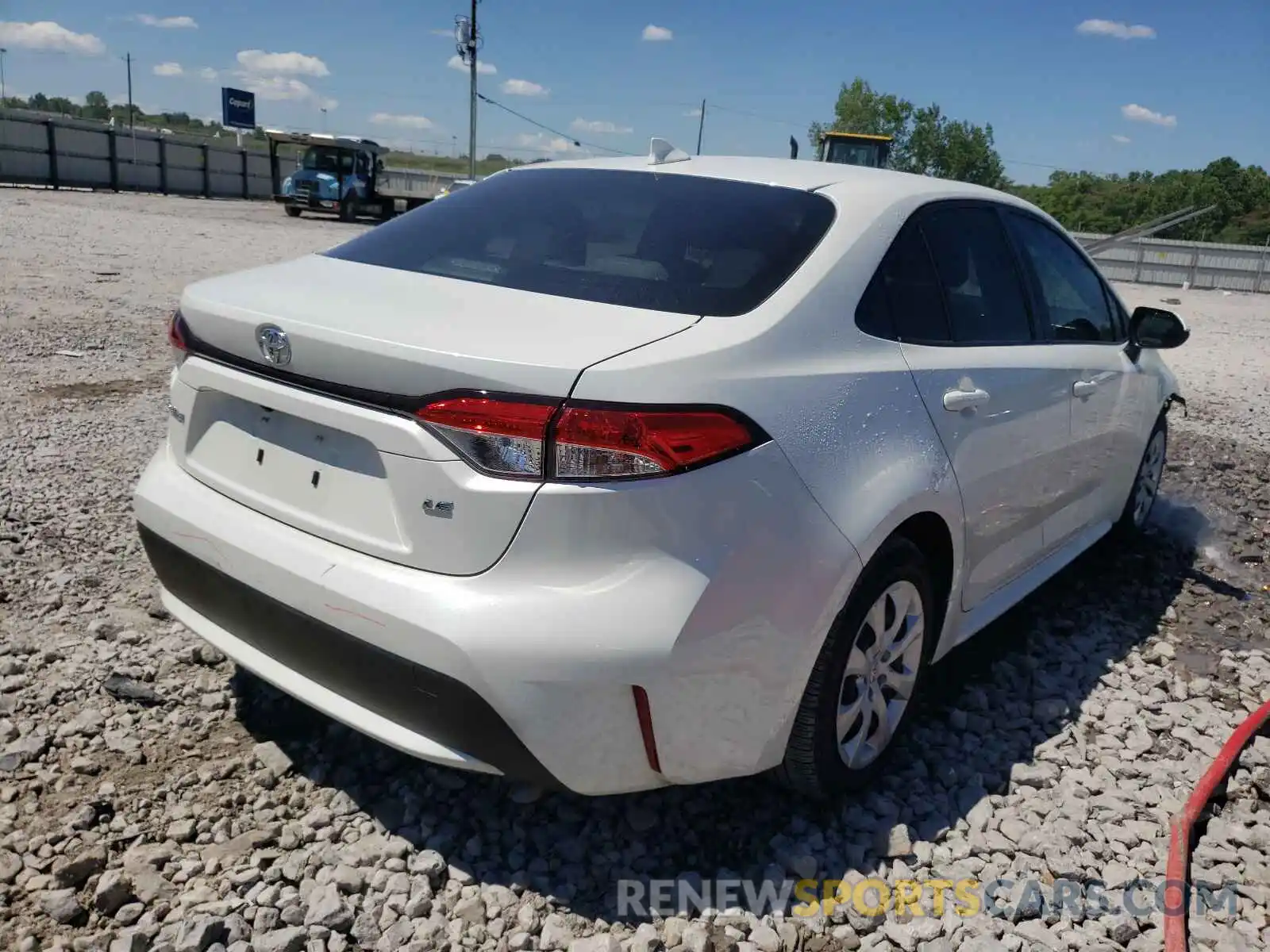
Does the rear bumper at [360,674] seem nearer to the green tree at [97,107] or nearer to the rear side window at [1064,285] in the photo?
the rear side window at [1064,285]

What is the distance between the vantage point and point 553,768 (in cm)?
215

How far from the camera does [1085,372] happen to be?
12.3 feet

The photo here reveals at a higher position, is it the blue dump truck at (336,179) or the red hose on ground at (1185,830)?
the blue dump truck at (336,179)

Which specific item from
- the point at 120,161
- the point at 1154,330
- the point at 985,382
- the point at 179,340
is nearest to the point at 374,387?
the point at 179,340

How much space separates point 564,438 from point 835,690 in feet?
3.40

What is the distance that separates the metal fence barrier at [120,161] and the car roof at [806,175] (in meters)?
38.1

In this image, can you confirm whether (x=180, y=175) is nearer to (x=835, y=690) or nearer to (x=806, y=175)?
(x=806, y=175)

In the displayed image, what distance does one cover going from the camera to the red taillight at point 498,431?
2.01 metres

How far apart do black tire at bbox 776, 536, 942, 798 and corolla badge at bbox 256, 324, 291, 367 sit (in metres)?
1.44

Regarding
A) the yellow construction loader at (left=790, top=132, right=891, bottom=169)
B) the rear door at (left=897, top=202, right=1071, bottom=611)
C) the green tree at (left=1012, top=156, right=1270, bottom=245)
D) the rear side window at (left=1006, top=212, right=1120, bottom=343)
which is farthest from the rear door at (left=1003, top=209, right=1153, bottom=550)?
the green tree at (left=1012, top=156, right=1270, bottom=245)

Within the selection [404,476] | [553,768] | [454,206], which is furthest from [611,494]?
[454,206]

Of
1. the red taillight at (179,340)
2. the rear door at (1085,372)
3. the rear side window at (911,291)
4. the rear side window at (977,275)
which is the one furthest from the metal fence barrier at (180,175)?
the red taillight at (179,340)

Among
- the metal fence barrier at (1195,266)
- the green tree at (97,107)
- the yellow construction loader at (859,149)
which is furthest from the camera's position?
the green tree at (97,107)

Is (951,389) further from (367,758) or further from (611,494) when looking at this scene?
(367,758)
